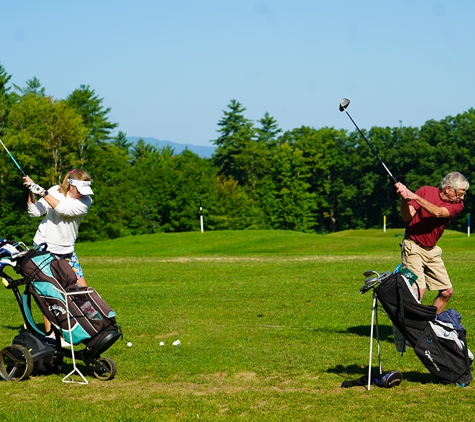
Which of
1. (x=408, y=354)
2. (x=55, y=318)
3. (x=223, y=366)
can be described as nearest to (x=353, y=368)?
(x=408, y=354)

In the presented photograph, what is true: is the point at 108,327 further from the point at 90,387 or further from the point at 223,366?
the point at 223,366

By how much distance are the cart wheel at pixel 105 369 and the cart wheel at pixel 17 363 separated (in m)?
0.75

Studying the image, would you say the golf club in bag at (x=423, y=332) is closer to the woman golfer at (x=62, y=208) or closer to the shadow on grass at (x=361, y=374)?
the shadow on grass at (x=361, y=374)

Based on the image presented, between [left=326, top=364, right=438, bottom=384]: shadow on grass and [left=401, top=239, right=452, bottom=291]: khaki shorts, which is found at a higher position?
[left=401, top=239, right=452, bottom=291]: khaki shorts

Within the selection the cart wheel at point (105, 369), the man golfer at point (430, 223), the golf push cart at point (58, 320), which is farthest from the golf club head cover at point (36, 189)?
the man golfer at point (430, 223)

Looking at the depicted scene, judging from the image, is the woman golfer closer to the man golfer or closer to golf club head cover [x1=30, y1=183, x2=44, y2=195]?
golf club head cover [x1=30, y1=183, x2=44, y2=195]

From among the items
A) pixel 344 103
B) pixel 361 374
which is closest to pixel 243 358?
pixel 361 374

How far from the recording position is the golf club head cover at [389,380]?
7969mm

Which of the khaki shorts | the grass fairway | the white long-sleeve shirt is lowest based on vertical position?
the grass fairway

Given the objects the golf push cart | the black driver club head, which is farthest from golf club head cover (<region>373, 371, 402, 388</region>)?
the black driver club head

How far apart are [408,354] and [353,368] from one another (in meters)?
0.98

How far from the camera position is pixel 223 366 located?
9312 millimetres

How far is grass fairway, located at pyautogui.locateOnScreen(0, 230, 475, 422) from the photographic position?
743 cm

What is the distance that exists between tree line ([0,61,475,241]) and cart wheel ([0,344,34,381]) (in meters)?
60.3
